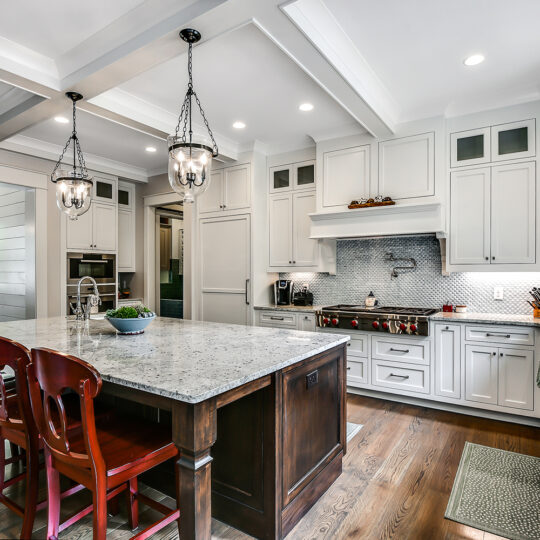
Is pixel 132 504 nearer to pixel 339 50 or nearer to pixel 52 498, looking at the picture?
pixel 52 498

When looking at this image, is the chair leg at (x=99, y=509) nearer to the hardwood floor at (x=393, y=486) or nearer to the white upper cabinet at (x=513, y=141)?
the hardwood floor at (x=393, y=486)

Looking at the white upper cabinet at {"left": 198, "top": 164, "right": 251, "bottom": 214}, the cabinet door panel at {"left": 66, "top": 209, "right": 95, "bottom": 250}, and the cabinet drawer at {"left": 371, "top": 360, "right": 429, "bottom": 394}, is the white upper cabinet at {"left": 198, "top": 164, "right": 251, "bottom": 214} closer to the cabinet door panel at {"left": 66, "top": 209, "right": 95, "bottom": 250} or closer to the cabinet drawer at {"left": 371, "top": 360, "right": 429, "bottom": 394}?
the cabinet door panel at {"left": 66, "top": 209, "right": 95, "bottom": 250}

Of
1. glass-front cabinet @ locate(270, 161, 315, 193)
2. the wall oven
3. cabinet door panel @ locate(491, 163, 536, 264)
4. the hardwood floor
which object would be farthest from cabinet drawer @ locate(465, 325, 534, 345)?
the wall oven

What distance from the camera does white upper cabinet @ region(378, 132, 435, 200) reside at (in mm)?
3580

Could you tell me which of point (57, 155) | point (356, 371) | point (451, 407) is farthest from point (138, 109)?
point (451, 407)

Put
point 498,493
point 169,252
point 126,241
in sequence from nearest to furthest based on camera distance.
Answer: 1. point 498,493
2. point 126,241
3. point 169,252

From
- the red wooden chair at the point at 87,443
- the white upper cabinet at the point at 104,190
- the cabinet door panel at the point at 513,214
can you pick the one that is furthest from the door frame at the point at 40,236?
the cabinet door panel at the point at 513,214

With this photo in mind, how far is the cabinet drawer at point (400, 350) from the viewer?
138 inches

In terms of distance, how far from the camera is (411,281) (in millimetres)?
4059

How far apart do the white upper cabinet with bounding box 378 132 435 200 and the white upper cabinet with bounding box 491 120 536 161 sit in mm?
521

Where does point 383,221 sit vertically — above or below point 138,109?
below

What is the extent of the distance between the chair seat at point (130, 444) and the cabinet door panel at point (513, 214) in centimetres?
315

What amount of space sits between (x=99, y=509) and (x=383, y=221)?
328cm

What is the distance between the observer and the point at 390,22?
232 cm
